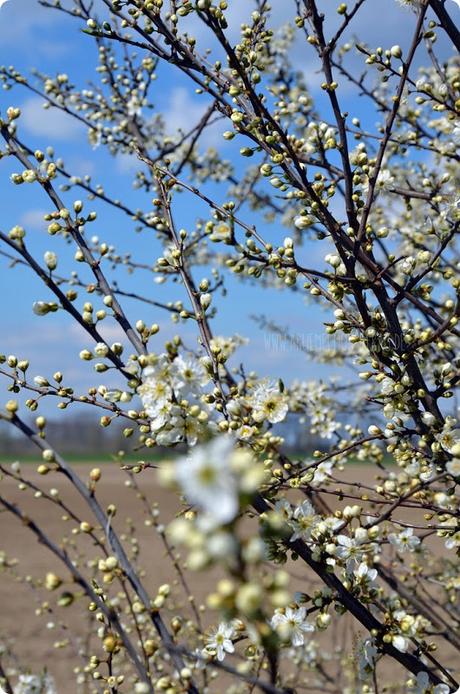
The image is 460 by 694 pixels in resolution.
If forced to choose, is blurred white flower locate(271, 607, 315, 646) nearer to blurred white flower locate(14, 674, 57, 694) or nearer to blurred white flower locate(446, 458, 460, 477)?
blurred white flower locate(446, 458, 460, 477)

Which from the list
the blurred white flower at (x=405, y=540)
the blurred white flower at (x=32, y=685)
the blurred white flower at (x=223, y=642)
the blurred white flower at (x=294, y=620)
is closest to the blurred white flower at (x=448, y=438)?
the blurred white flower at (x=405, y=540)

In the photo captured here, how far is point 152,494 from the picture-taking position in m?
23.2

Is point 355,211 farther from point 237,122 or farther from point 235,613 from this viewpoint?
point 235,613

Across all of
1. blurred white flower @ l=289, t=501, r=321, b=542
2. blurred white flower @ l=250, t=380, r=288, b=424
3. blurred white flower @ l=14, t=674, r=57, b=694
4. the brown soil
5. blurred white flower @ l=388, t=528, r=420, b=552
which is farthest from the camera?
the brown soil

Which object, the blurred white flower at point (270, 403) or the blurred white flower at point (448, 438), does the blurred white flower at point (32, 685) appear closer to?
the blurred white flower at point (270, 403)

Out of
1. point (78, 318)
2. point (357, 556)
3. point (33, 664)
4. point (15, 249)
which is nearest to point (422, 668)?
point (357, 556)

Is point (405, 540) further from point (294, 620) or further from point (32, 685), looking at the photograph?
point (32, 685)

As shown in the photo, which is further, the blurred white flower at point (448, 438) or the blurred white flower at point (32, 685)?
the blurred white flower at point (32, 685)

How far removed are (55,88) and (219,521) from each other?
203 inches

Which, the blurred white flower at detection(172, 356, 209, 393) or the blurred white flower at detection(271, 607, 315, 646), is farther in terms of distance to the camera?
the blurred white flower at detection(271, 607, 315, 646)

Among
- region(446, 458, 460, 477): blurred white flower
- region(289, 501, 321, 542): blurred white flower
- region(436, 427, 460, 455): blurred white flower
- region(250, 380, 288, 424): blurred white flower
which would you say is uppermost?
region(250, 380, 288, 424): blurred white flower

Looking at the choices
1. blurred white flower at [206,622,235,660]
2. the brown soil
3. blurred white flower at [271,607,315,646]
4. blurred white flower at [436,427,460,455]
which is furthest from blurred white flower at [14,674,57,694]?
blurred white flower at [436,427,460,455]

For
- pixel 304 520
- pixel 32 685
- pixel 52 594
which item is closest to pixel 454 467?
pixel 304 520

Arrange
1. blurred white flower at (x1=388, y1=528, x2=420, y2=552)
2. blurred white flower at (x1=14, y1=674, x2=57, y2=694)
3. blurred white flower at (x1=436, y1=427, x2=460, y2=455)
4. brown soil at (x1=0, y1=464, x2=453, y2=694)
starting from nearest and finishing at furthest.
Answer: blurred white flower at (x1=436, y1=427, x2=460, y2=455) → blurred white flower at (x1=388, y1=528, x2=420, y2=552) → blurred white flower at (x1=14, y1=674, x2=57, y2=694) → brown soil at (x1=0, y1=464, x2=453, y2=694)
